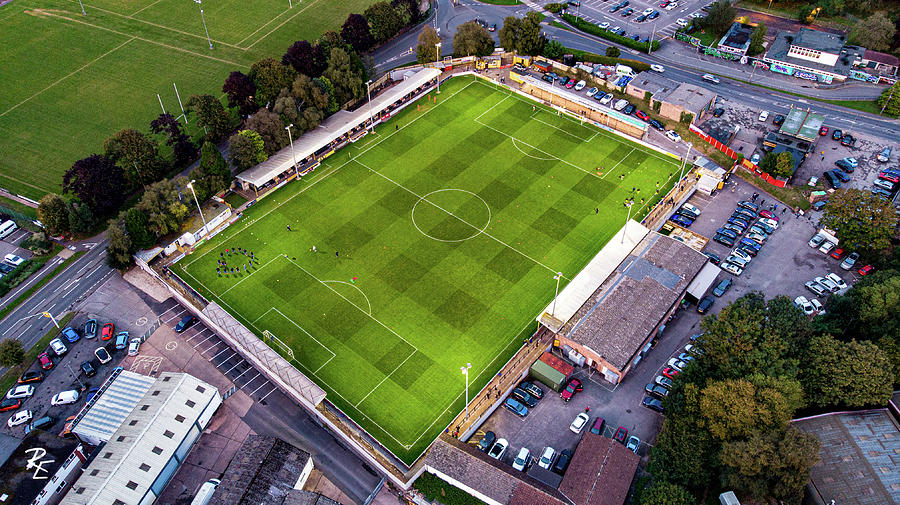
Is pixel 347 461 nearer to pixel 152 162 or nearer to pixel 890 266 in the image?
pixel 152 162

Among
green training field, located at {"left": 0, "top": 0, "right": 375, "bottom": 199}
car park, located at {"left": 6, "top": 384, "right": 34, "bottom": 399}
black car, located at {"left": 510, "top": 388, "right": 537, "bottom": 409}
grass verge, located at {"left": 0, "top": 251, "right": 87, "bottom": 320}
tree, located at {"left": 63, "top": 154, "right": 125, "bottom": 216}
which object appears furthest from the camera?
green training field, located at {"left": 0, "top": 0, "right": 375, "bottom": 199}

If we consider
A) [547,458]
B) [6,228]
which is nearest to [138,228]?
[6,228]

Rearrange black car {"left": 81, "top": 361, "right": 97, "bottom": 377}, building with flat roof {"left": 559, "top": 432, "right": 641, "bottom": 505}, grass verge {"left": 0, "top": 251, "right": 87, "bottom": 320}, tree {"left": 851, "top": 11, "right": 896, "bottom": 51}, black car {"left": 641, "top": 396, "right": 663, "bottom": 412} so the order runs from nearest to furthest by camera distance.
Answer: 1. building with flat roof {"left": 559, "top": 432, "right": 641, "bottom": 505}
2. black car {"left": 641, "top": 396, "right": 663, "bottom": 412}
3. black car {"left": 81, "top": 361, "right": 97, "bottom": 377}
4. grass verge {"left": 0, "top": 251, "right": 87, "bottom": 320}
5. tree {"left": 851, "top": 11, "right": 896, "bottom": 51}

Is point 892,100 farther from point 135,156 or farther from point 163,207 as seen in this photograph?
point 135,156

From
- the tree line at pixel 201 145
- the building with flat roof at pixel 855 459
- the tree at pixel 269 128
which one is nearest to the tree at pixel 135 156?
the tree line at pixel 201 145

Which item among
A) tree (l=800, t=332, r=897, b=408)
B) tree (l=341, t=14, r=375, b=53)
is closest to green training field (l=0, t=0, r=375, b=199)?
tree (l=341, t=14, r=375, b=53)

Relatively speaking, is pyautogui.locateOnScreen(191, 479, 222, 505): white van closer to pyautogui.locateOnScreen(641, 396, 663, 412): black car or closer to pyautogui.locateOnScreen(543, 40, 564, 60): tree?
pyautogui.locateOnScreen(641, 396, 663, 412): black car

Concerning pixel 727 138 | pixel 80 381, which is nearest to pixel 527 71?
pixel 727 138
